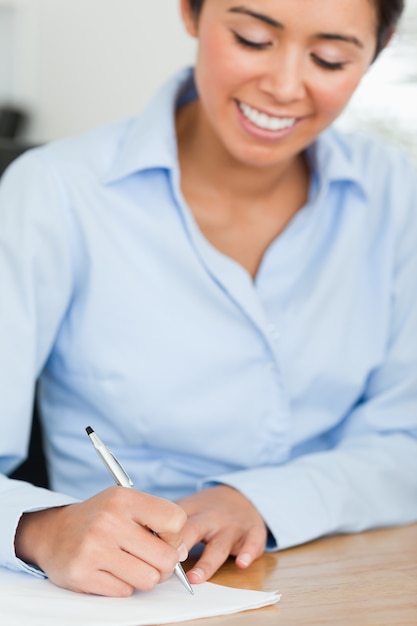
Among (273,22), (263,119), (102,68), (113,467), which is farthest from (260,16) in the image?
(102,68)

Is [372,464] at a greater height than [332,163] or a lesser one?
lesser

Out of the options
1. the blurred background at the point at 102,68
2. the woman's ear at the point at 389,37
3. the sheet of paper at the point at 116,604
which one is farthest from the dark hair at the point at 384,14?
the blurred background at the point at 102,68

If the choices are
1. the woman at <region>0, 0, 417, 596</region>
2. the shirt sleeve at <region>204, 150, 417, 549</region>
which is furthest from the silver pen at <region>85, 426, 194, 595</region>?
the shirt sleeve at <region>204, 150, 417, 549</region>

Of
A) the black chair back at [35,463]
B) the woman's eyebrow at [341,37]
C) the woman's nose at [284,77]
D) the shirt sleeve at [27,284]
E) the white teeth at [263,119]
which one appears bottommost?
the black chair back at [35,463]

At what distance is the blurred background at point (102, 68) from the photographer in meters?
2.52

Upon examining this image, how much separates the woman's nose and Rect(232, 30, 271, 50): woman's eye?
15 millimetres

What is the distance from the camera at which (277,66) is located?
1.25 m

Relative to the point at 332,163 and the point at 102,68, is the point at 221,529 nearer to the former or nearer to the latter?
the point at 332,163

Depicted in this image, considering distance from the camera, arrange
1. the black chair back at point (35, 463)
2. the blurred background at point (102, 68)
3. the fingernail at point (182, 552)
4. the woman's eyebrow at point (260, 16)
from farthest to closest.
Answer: the blurred background at point (102, 68), the black chair back at point (35, 463), the woman's eyebrow at point (260, 16), the fingernail at point (182, 552)

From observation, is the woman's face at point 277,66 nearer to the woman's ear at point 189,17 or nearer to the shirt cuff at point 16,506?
the woman's ear at point 189,17

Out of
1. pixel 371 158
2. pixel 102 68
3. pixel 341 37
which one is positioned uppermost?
pixel 341 37

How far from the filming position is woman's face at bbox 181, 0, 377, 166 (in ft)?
4.03

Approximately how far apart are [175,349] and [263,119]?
0.96 feet

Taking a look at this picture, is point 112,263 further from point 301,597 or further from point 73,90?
point 73,90
